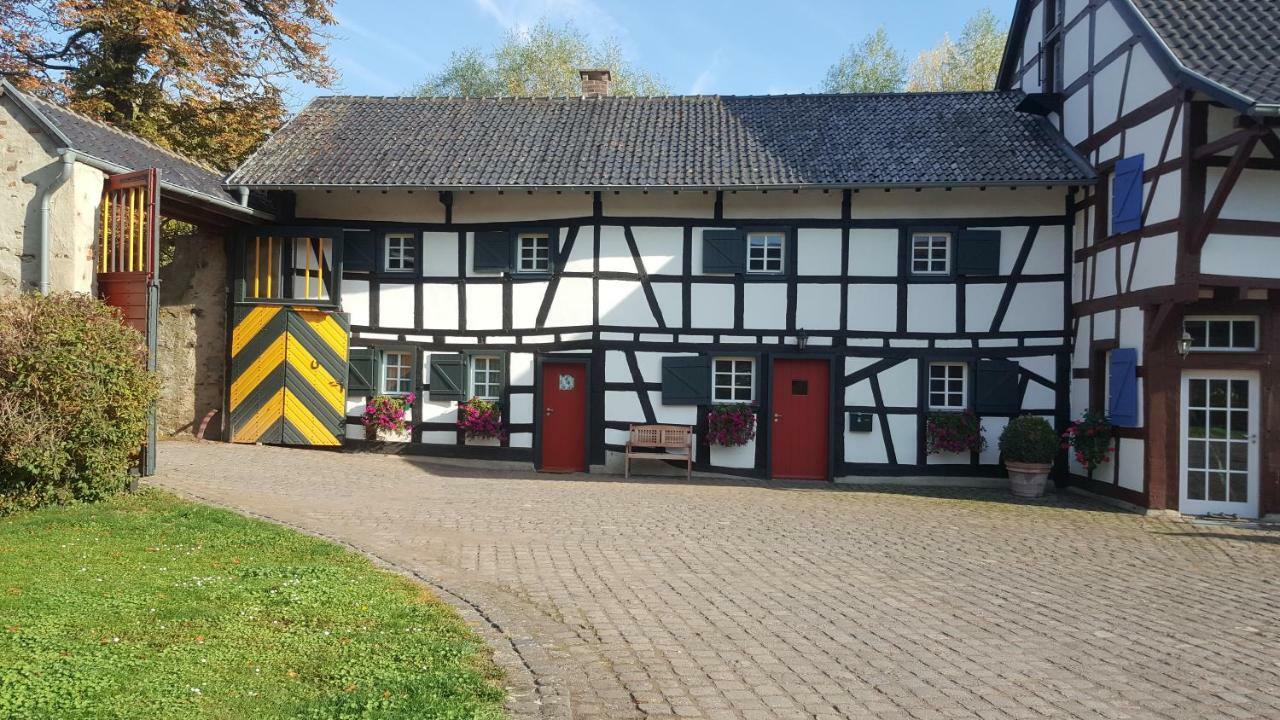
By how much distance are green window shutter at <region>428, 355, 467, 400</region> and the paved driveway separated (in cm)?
309

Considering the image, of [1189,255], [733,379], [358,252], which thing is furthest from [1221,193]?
[358,252]

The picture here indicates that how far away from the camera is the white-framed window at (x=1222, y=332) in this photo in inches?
469

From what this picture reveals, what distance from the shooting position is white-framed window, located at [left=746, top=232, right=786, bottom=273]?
15.3 meters

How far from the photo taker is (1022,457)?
13.6 m

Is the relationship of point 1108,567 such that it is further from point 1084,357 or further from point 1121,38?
point 1121,38

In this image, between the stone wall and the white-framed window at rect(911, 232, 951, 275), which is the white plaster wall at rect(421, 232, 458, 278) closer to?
the stone wall

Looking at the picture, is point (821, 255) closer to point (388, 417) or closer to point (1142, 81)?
point (1142, 81)

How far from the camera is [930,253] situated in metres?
15.1

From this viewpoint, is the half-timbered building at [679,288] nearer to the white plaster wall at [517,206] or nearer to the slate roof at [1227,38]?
the white plaster wall at [517,206]

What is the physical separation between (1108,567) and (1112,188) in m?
7.10

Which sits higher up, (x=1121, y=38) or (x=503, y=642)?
(x=1121, y=38)

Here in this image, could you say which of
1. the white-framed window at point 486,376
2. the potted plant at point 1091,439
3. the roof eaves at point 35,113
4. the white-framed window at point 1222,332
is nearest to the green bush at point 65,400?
the roof eaves at point 35,113

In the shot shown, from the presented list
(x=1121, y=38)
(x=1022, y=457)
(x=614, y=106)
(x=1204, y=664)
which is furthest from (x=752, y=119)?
(x=1204, y=664)

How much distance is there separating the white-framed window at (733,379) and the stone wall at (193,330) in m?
8.80
